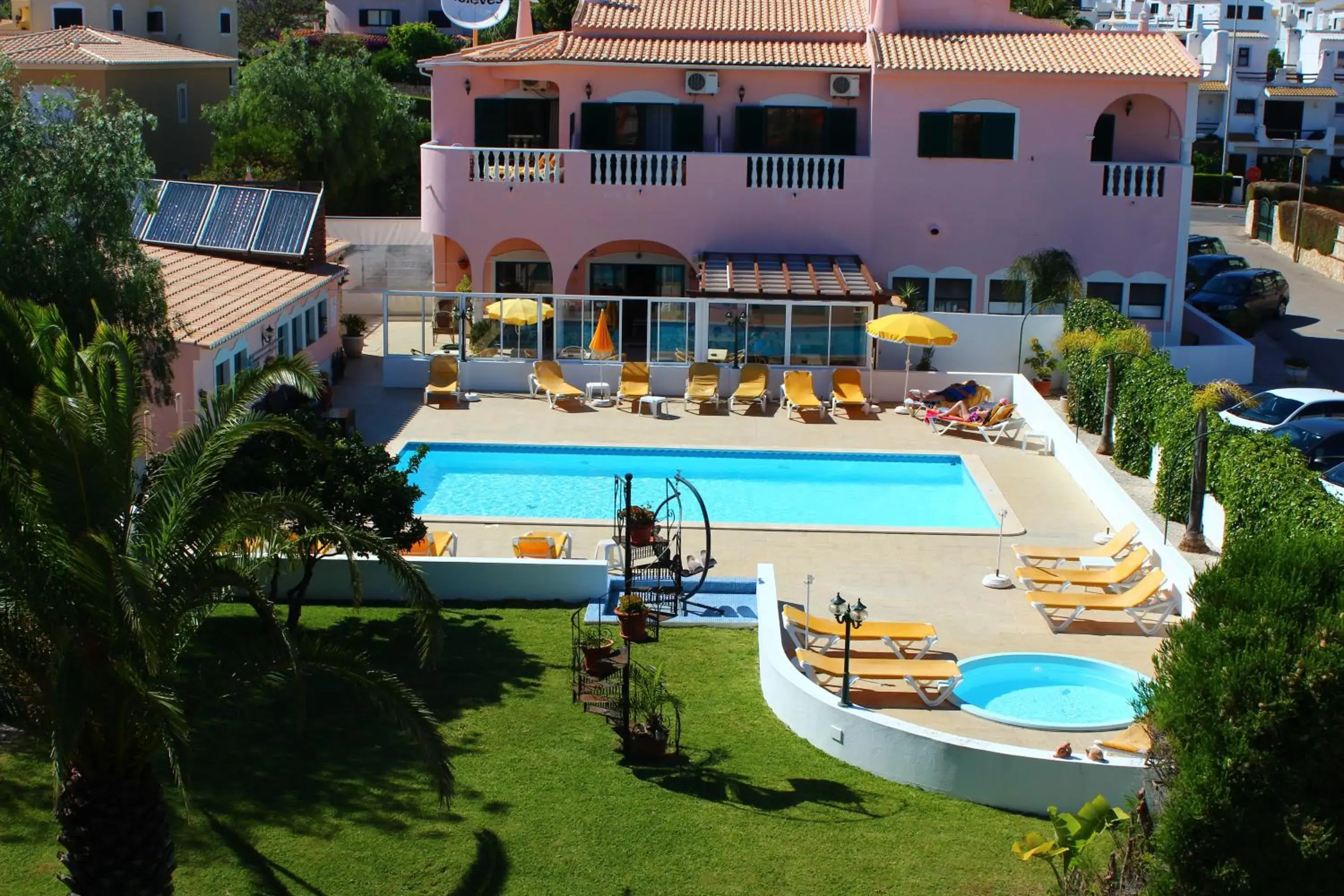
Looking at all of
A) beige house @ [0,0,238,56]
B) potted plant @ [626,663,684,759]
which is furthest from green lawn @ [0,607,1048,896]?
beige house @ [0,0,238,56]

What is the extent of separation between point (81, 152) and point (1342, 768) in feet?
47.6

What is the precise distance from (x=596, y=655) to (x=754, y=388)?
14.5 metres

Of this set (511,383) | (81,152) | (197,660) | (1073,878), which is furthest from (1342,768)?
(511,383)

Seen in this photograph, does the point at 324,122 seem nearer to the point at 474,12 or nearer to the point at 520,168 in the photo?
the point at 474,12

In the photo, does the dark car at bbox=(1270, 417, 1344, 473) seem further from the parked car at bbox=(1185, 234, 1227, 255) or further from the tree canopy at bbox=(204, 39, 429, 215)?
the tree canopy at bbox=(204, 39, 429, 215)

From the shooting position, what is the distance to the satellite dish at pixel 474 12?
3844cm

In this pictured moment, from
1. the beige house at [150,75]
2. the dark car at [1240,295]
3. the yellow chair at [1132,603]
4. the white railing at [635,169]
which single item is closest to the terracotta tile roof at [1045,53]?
the white railing at [635,169]

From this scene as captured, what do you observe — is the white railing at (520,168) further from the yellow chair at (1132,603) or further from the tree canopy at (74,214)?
the yellow chair at (1132,603)

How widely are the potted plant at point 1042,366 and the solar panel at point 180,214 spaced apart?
50.9 feet

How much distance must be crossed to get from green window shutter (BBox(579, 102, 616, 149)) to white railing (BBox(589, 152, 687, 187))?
1503 mm

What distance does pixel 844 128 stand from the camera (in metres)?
34.0

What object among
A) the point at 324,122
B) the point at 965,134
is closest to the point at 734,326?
the point at 965,134

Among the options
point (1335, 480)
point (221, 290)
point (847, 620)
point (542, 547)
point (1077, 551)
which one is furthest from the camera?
point (221, 290)

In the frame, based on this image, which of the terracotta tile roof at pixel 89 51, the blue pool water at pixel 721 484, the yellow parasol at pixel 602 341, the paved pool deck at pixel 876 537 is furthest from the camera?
the terracotta tile roof at pixel 89 51
